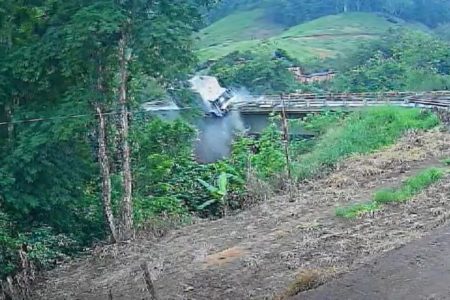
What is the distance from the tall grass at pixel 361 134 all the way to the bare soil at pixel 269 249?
367 cm

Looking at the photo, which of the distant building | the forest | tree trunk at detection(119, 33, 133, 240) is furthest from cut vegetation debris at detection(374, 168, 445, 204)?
the distant building

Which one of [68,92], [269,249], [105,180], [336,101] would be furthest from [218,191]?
[336,101]

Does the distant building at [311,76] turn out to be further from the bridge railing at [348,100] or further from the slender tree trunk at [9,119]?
the slender tree trunk at [9,119]

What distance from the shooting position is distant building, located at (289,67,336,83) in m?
41.0

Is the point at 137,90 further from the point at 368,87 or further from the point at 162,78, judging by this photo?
the point at 368,87

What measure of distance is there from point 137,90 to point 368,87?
21667mm

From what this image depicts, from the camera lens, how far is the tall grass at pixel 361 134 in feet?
67.5

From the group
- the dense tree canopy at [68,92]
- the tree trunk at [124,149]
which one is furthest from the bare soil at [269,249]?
the dense tree canopy at [68,92]

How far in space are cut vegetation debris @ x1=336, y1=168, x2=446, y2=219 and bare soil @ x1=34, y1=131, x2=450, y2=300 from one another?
0.23 m

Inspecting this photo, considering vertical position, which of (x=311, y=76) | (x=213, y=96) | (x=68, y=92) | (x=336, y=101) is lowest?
(x=336, y=101)

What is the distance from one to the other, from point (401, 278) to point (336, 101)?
72.2 feet

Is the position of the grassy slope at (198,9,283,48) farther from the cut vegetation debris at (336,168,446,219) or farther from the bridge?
the cut vegetation debris at (336,168,446,219)

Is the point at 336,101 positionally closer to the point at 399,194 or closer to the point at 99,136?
the point at 399,194

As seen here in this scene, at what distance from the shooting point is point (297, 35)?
198 feet
